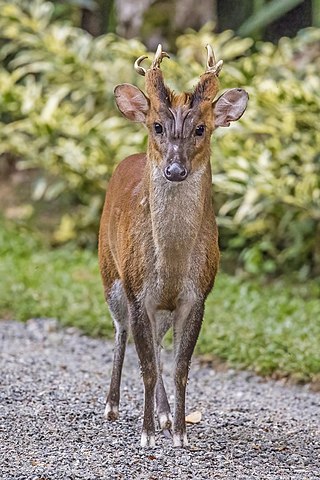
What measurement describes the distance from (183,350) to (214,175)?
4.68 m

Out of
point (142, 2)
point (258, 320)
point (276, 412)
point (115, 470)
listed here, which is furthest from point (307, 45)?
point (115, 470)

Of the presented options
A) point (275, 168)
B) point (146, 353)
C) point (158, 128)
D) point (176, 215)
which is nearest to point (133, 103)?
point (158, 128)

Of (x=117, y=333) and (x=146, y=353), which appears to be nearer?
(x=146, y=353)

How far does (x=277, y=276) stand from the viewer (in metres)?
9.70

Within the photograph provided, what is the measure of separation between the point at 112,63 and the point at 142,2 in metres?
0.98

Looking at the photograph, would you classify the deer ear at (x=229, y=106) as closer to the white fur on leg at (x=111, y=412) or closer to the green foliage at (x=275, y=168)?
the white fur on leg at (x=111, y=412)

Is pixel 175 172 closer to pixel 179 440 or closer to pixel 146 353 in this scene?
pixel 146 353

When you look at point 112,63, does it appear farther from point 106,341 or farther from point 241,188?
point 106,341

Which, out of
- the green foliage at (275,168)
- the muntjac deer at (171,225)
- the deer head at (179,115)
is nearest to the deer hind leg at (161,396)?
the muntjac deer at (171,225)

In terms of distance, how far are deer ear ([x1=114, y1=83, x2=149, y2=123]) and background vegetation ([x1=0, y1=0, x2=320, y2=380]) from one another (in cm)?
257

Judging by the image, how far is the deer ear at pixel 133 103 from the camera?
491 centimetres

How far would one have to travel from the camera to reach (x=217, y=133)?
9.52 metres

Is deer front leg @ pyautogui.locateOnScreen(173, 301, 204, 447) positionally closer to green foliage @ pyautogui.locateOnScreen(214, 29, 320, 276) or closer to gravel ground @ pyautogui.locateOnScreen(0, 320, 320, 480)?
gravel ground @ pyautogui.locateOnScreen(0, 320, 320, 480)

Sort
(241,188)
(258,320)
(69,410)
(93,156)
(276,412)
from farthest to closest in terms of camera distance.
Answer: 1. (93,156)
2. (241,188)
3. (258,320)
4. (276,412)
5. (69,410)
